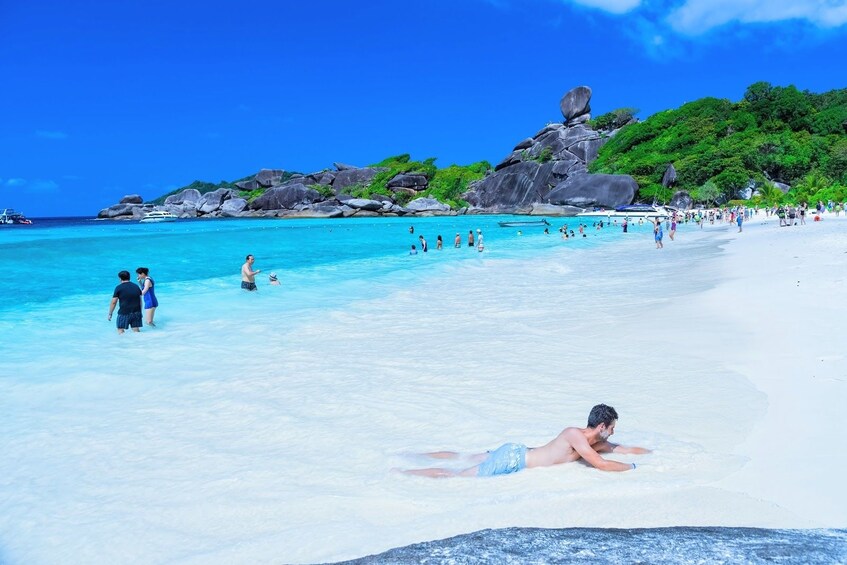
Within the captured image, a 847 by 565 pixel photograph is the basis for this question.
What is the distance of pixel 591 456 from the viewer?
434 cm

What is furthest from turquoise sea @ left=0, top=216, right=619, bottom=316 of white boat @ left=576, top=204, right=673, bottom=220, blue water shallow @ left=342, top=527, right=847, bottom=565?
A: white boat @ left=576, top=204, right=673, bottom=220

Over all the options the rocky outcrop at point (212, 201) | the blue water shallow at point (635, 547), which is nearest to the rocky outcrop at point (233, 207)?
the rocky outcrop at point (212, 201)

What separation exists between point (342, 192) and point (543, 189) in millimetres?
38921

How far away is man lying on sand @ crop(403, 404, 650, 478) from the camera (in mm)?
4391

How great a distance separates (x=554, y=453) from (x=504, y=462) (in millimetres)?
392

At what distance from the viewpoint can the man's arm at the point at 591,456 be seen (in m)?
4.30

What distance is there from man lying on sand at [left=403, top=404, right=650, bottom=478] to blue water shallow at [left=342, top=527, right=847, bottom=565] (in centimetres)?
154

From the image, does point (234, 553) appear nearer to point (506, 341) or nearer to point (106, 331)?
point (506, 341)

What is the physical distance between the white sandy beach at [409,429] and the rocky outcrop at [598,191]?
63182 millimetres

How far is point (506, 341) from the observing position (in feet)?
28.6

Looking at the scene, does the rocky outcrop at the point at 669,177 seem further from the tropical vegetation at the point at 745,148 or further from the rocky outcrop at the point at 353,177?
the rocky outcrop at the point at 353,177

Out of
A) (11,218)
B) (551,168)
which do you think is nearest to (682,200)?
(551,168)

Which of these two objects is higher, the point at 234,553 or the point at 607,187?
the point at 607,187

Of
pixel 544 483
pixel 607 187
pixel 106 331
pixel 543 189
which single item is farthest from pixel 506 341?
pixel 543 189
